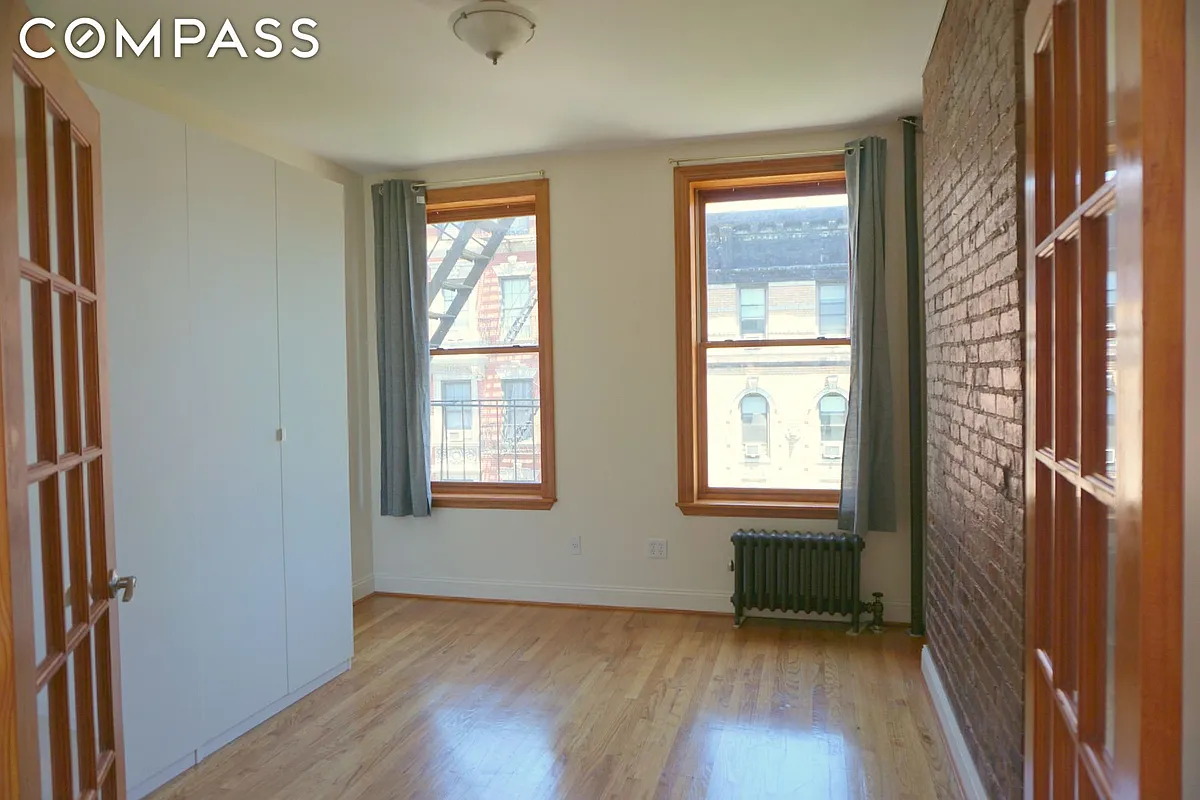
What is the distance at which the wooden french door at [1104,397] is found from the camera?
2.73 feet

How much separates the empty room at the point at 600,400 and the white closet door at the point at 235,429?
18 mm

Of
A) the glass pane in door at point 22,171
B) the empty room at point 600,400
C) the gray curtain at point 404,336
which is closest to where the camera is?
the empty room at point 600,400

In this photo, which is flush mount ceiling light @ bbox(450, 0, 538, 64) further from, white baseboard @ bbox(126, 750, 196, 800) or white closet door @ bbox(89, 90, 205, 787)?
white baseboard @ bbox(126, 750, 196, 800)

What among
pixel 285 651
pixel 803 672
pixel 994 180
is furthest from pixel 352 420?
pixel 994 180

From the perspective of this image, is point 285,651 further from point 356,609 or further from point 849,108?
point 849,108

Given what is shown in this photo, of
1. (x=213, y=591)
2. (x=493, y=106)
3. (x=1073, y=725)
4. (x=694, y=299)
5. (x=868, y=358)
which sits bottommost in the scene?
(x=213, y=591)

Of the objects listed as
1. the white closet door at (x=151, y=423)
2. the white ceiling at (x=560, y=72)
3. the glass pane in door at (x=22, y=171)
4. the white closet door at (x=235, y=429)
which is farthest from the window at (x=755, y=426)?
the glass pane in door at (x=22, y=171)

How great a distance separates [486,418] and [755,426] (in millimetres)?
1636

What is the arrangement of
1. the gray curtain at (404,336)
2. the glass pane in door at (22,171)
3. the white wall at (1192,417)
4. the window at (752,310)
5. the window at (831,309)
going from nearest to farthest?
the white wall at (1192,417) → the glass pane in door at (22,171) → the window at (831,309) → the window at (752,310) → the gray curtain at (404,336)

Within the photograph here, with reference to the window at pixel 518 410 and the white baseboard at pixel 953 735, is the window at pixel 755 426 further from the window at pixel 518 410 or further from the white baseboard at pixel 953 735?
the white baseboard at pixel 953 735

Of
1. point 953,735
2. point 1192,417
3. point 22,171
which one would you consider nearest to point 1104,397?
point 1192,417

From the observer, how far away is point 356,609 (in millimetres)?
4727

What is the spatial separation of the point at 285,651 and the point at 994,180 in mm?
3103

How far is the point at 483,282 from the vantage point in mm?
4836
